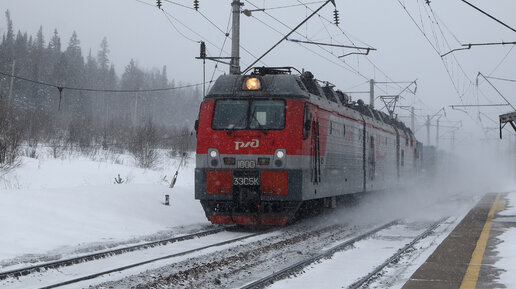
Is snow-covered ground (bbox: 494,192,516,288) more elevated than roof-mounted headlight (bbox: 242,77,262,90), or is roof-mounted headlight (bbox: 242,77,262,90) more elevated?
roof-mounted headlight (bbox: 242,77,262,90)

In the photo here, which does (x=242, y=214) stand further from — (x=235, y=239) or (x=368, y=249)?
(x=368, y=249)

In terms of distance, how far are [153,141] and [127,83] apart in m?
83.3

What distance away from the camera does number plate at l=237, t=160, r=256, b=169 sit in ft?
43.8

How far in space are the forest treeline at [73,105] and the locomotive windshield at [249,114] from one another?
616 cm

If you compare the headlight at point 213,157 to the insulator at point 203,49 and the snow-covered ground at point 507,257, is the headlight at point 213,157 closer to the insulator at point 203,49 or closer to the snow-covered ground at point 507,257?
the snow-covered ground at point 507,257

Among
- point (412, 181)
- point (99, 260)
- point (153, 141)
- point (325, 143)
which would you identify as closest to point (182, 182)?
point (153, 141)

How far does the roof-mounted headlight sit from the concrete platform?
209 inches

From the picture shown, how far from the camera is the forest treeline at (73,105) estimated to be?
3962cm

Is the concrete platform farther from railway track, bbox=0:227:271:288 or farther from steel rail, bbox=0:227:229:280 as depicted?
steel rail, bbox=0:227:229:280

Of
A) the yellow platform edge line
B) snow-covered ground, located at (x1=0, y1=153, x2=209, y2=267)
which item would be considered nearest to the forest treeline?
snow-covered ground, located at (x1=0, y1=153, x2=209, y2=267)

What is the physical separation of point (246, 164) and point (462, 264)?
5.80 m

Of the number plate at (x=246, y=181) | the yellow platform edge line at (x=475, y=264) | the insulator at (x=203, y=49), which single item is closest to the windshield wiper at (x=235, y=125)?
the number plate at (x=246, y=181)

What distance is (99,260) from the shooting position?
9289 mm

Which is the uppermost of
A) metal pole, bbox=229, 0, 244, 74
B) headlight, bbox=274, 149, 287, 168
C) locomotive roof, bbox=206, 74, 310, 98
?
metal pole, bbox=229, 0, 244, 74
